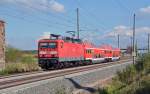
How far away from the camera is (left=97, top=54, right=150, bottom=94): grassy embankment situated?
62.0 feet

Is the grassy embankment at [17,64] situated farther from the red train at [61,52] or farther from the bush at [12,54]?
the red train at [61,52]

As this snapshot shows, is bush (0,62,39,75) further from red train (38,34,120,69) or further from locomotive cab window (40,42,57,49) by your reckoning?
locomotive cab window (40,42,57,49)

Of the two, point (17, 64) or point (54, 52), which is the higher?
point (54, 52)

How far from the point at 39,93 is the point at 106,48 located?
56.2m

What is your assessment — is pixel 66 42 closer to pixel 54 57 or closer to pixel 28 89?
pixel 54 57

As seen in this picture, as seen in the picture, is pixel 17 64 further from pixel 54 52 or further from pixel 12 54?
pixel 12 54

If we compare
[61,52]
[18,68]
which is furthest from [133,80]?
[61,52]

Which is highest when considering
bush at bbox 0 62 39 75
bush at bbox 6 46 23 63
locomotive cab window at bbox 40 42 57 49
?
locomotive cab window at bbox 40 42 57 49

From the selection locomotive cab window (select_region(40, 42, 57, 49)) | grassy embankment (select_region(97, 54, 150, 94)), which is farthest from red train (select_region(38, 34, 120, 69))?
grassy embankment (select_region(97, 54, 150, 94))

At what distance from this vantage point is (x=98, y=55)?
6825 cm

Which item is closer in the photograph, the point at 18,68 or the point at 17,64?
the point at 18,68

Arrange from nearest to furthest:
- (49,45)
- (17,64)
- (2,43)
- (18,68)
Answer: (2,43) → (18,68) → (17,64) → (49,45)

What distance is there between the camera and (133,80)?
2702 cm

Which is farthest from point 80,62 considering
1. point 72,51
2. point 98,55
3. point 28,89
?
A: point 28,89
